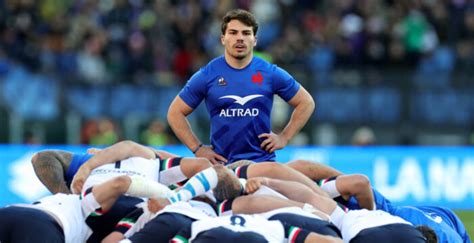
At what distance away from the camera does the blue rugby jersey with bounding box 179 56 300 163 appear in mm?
10758

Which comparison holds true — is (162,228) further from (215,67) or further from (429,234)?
(215,67)

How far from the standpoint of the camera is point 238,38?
34.7 feet

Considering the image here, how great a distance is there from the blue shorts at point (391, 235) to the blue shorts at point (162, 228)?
1285mm

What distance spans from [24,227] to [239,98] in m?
2.75

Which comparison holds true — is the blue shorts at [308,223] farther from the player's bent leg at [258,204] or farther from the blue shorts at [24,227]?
the blue shorts at [24,227]

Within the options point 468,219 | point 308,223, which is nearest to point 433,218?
point 308,223

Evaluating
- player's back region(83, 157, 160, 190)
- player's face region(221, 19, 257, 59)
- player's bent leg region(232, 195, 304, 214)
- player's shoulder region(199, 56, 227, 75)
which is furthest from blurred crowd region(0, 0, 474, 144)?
player's bent leg region(232, 195, 304, 214)

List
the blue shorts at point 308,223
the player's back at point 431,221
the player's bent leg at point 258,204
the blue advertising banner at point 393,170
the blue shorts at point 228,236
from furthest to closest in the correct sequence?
the blue advertising banner at point 393,170, the player's back at point 431,221, the player's bent leg at point 258,204, the blue shorts at point 308,223, the blue shorts at point 228,236

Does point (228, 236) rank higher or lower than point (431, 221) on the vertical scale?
higher

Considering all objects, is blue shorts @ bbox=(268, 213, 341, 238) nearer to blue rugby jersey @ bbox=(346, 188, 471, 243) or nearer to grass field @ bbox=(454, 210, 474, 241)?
blue rugby jersey @ bbox=(346, 188, 471, 243)

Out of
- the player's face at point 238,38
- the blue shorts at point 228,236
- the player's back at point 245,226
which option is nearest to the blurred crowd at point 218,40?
the player's face at point 238,38

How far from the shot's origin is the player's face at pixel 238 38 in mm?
10547

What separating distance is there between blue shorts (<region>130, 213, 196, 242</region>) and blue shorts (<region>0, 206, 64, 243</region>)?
0.62 metres

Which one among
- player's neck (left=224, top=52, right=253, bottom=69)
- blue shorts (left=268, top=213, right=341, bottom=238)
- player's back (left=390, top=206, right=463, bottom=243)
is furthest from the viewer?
player's neck (left=224, top=52, right=253, bottom=69)
